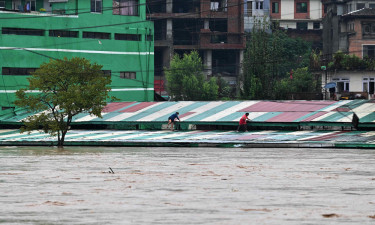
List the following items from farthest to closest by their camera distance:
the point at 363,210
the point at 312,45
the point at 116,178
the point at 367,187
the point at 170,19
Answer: the point at 312,45, the point at 170,19, the point at 116,178, the point at 367,187, the point at 363,210

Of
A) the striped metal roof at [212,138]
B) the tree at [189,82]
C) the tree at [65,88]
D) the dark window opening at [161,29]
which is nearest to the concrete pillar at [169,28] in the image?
the dark window opening at [161,29]

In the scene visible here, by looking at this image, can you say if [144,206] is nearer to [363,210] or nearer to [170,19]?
[363,210]

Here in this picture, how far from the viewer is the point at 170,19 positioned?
320 feet

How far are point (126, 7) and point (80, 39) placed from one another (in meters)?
7.12

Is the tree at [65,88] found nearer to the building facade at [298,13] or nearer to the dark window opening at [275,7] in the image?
the building facade at [298,13]

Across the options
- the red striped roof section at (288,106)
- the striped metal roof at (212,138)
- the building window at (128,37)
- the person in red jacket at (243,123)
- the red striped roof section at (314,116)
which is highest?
the building window at (128,37)

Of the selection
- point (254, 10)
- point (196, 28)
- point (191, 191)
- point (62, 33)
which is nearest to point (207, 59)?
point (196, 28)

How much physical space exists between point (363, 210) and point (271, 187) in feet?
13.5

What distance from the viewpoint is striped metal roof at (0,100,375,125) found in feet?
140

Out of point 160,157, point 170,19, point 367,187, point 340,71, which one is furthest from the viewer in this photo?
point 170,19

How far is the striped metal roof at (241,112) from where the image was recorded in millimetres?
42562

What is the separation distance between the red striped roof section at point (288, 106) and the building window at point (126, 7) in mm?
30792

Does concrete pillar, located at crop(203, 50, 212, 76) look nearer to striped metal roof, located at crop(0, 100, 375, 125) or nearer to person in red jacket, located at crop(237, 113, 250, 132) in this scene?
striped metal roof, located at crop(0, 100, 375, 125)

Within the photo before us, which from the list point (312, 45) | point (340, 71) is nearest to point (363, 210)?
point (340, 71)
